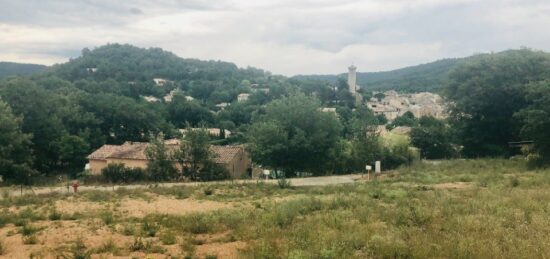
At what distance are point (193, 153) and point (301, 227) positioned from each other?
18828 millimetres

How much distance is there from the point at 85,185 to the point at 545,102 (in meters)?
28.3

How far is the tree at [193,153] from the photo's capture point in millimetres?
29141

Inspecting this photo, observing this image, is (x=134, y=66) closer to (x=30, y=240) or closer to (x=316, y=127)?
(x=316, y=127)

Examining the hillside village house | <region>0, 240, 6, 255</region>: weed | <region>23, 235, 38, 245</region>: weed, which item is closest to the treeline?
the hillside village house

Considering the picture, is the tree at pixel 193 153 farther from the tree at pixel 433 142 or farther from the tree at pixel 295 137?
the tree at pixel 433 142

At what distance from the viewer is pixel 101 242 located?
430 inches

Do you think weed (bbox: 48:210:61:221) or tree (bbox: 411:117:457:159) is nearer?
weed (bbox: 48:210:61:221)

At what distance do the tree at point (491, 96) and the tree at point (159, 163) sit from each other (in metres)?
23.3

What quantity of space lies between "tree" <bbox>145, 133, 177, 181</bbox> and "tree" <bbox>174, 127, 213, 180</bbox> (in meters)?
0.65

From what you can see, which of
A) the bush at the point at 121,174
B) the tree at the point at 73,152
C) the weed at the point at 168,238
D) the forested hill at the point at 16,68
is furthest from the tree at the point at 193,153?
the forested hill at the point at 16,68

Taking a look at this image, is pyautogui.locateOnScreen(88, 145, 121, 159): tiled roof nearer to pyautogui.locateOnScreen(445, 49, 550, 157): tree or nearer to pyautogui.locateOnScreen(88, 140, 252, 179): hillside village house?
pyautogui.locateOnScreen(88, 140, 252, 179): hillside village house

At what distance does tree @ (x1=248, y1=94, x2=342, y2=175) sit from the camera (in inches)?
1256

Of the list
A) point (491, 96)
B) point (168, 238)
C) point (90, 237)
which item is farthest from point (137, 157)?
point (491, 96)

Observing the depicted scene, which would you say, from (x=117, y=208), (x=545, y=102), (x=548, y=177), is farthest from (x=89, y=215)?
(x=545, y=102)
